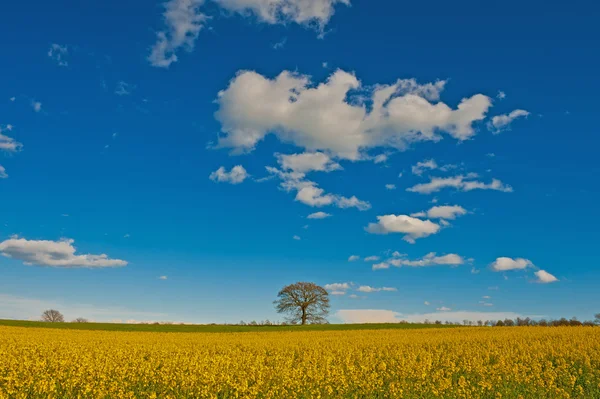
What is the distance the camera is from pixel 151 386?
11.7 meters

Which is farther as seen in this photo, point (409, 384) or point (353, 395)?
point (409, 384)

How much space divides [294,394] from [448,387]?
14.1ft

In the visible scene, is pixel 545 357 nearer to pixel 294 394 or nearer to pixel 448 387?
pixel 448 387

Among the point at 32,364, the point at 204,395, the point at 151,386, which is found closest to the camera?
the point at 204,395

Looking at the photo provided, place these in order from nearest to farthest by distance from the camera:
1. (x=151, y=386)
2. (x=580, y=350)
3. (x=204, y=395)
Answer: (x=204, y=395)
(x=151, y=386)
(x=580, y=350)

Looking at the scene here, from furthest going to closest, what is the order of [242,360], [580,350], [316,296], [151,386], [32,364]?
[316,296] < [580,350] < [242,360] < [32,364] < [151,386]

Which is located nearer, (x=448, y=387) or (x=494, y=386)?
(x=448, y=387)

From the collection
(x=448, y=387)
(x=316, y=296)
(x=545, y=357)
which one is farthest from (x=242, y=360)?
(x=316, y=296)

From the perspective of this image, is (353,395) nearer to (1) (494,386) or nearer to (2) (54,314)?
(1) (494,386)

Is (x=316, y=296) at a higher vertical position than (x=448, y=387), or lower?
higher

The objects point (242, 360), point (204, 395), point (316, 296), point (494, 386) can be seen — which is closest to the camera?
point (204, 395)

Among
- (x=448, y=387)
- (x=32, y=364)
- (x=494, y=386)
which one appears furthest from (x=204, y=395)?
(x=494, y=386)

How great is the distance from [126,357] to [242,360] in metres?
4.43

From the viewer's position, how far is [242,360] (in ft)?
52.2
